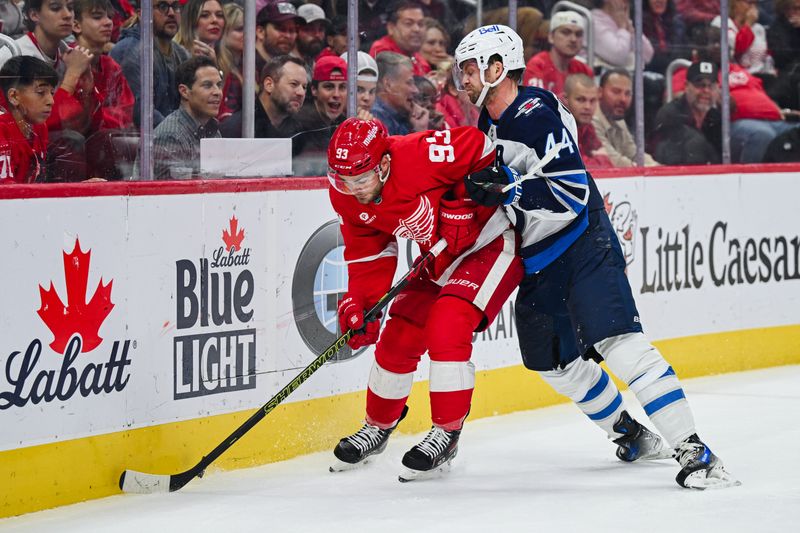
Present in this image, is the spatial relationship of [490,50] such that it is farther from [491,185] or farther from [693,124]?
[693,124]

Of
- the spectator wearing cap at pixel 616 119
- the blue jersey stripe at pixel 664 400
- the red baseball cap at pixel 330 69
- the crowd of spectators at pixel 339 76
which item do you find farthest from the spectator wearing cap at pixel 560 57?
the blue jersey stripe at pixel 664 400

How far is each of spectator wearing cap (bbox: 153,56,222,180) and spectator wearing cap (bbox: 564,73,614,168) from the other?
6.25 feet

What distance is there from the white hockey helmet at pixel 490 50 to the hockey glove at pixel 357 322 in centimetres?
70

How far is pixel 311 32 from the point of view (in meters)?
4.66

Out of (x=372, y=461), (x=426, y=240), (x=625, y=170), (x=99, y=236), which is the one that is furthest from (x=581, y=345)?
(x=625, y=170)

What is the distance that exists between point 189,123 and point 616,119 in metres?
2.32

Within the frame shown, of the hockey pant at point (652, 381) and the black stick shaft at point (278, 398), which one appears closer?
the hockey pant at point (652, 381)

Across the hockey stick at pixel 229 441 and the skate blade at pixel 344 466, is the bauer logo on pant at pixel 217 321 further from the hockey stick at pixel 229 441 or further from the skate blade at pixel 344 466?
the skate blade at pixel 344 466

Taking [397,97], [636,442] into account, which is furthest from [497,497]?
[397,97]

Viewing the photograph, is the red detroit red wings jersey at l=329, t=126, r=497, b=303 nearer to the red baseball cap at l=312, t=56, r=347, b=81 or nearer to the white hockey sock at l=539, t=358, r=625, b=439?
the white hockey sock at l=539, t=358, r=625, b=439

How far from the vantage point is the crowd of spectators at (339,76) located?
3.77 metres

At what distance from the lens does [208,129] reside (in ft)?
14.2

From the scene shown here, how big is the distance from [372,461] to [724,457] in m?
1.11

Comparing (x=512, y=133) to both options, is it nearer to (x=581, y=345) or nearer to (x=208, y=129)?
(x=581, y=345)
